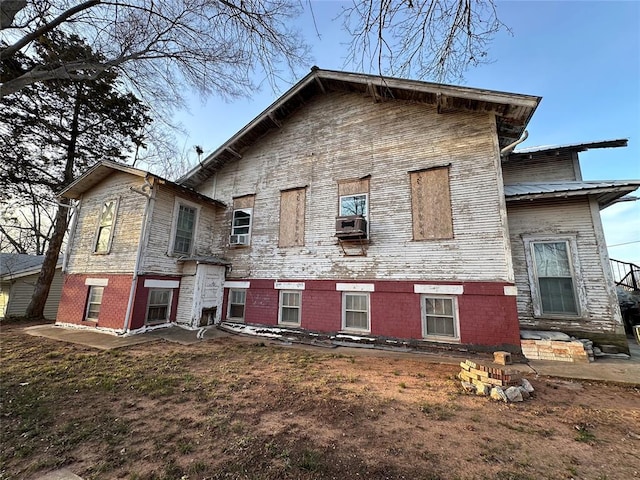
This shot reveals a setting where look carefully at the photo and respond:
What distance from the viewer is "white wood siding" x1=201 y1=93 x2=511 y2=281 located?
7520 millimetres

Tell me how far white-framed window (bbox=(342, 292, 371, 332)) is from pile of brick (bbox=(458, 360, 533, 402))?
3.80 meters

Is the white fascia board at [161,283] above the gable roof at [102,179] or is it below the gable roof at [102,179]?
below

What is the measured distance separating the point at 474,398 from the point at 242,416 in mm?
3626

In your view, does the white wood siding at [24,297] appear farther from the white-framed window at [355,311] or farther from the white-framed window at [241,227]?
the white-framed window at [355,311]

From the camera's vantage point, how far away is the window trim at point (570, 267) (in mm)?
A: 6941

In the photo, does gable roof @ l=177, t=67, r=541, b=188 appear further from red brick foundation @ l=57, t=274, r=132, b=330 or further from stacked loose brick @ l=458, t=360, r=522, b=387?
stacked loose brick @ l=458, t=360, r=522, b=387

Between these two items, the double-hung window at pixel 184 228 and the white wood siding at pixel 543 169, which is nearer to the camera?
the white wood siding at pixel 543 169

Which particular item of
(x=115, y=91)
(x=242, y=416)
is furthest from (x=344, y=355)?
(x=115, y=91)

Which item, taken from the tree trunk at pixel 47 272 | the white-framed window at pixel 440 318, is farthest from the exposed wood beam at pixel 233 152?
the white-framed window at pixel 440 318

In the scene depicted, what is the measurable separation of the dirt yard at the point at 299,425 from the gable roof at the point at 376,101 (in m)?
5.75

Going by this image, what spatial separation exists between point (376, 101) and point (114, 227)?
35.8ft

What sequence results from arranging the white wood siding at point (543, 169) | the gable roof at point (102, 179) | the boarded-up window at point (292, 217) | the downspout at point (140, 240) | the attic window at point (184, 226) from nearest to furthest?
the downspout at point (140, 240)
the white wood siding at point (543, 169)
the gable roof at point (102, 179)
the boarded-up window at point (292, 217)
the attic window at point (184, 226)

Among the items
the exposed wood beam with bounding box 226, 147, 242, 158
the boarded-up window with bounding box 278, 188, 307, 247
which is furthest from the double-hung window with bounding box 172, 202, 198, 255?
the boarded-up window with bounding box 278, 188, 307, 247

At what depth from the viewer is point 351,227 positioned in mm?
8633
